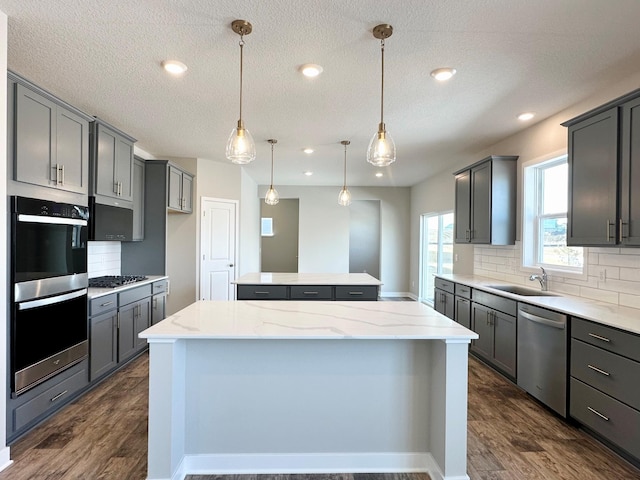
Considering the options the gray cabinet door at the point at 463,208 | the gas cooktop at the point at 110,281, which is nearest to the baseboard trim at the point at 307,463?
the gas cooktop at the point at 110,281

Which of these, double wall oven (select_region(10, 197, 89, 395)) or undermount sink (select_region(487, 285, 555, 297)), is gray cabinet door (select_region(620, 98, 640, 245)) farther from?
double wall oven (select_region(10, 197, 89, 395))

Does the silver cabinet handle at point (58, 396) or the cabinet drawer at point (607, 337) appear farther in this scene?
the silver cabinet handle at point (58, 396)

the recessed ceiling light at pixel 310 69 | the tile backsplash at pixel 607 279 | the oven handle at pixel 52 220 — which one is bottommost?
the tile backsplash at pixel 607 279

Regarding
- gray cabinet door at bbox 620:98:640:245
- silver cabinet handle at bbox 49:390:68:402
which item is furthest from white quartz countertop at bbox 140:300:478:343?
gray cabinet door at bbox 620:98:640:245

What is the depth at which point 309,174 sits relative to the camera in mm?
6992

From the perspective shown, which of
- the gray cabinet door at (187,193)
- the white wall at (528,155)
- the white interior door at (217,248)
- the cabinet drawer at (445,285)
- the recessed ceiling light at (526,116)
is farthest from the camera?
the white interior door at (217,248)

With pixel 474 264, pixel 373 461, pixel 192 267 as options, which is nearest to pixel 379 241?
pixel 474 264

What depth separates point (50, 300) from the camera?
2.56m

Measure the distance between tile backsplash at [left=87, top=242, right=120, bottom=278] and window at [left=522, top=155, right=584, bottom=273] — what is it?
4.80 meters

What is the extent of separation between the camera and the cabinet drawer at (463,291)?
4.18 meters

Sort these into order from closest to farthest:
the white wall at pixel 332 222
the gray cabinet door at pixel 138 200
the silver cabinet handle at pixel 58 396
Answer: the silver cabinet handle at pixel 58 396, the gray cabinet door at pixel 138 200, the white wall at pixel 332 222

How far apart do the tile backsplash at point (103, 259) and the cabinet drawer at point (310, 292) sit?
2.27 m

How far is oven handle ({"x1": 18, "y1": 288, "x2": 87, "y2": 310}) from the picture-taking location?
7.68 ft

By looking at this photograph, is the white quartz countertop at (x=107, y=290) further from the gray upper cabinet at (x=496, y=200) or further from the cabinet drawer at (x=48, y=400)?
the gray upper cabinet at (x=496, y=200)
